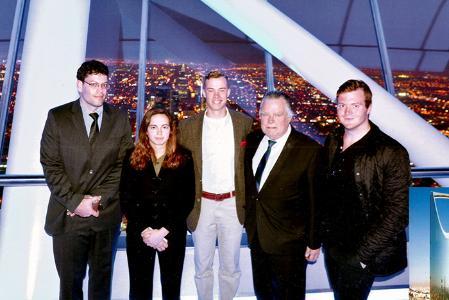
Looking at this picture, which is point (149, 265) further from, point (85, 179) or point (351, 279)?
point (351, 279)

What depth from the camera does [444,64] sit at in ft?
16.2

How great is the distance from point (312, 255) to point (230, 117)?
0.84m

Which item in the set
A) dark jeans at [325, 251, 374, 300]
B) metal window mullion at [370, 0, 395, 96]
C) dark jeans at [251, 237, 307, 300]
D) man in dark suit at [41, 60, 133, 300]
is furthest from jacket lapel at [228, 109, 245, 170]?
metal window mullion at [370, 0, 395, 96]

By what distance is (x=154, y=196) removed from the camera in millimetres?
2049

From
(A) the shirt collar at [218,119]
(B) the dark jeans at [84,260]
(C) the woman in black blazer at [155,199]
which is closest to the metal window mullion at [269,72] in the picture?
(A) the shirt collar at [218,119]

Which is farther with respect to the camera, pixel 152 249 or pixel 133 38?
pixel 133 38

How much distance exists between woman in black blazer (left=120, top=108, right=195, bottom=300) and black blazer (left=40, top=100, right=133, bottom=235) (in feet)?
0.29

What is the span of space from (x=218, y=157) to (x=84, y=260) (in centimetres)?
86

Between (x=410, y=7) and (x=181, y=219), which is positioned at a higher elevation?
(x=410, y=7)

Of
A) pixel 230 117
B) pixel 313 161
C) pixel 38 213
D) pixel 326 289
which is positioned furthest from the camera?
pixel 326 289

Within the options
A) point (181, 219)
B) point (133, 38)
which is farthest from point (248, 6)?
point (133, 38)

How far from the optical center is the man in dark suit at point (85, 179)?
1.99 meters

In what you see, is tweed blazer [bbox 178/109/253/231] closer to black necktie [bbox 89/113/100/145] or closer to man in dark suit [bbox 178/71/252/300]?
man in dark suit [bbox 178/71/252/300]

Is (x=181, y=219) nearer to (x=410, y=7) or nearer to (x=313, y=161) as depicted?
(x=313, y=161)
